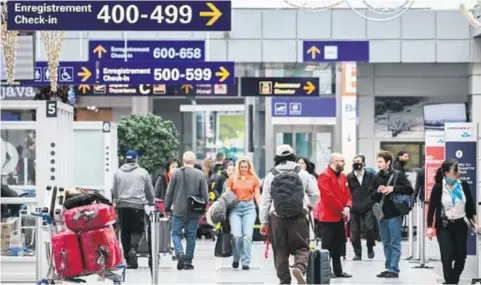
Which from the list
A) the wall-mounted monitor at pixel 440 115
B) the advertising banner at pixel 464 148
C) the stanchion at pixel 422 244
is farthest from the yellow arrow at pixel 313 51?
the advertising banner at pixel 464 148

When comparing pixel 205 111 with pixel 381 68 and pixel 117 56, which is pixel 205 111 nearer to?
pixel 381 68

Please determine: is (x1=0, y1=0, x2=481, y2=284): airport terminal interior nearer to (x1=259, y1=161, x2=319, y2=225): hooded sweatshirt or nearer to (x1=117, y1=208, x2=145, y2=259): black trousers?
(x1=117, y1=208, x2=145, y2=259): black trousers

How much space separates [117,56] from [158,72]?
1970 mm

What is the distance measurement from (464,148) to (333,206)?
1955 mm

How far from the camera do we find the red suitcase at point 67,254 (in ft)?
37.2

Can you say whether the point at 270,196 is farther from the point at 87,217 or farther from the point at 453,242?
the point at 453,242

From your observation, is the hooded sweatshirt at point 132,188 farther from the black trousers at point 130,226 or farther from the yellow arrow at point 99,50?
the yellow arrow at point 99,50

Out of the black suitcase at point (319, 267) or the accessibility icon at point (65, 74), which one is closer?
the black suitcase at point (319, 267)

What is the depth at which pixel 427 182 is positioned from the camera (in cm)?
1702

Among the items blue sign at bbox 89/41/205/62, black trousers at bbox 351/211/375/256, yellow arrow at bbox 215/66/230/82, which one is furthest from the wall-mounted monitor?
black trousers at bbox 351/211/375/256

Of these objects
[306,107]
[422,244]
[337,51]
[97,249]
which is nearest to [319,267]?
[97,249]

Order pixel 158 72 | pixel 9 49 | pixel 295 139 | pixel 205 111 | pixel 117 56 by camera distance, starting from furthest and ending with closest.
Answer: pixel 205 111 → pixel 295 139 → pixel 117 56 → pixel 158 72 → pixel 9 49

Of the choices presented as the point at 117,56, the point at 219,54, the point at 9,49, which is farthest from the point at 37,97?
the point at 9,49

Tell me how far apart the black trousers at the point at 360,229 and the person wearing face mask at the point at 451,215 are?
494 centimetres
